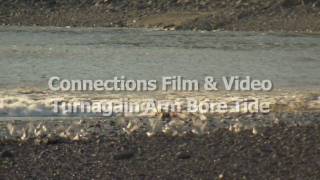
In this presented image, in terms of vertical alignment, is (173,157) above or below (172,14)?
below

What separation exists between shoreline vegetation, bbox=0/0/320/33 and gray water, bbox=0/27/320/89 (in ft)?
12.9

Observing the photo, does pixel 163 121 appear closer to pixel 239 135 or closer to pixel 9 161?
pixel 239 135

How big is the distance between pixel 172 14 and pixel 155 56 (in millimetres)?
17069

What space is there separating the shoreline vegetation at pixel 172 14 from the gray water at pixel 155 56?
3917 millimetres

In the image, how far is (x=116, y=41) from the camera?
88.9 feet

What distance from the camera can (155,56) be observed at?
21.7m

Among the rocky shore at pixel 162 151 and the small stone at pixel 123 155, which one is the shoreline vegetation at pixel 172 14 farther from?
the small stone at pixel 123 155

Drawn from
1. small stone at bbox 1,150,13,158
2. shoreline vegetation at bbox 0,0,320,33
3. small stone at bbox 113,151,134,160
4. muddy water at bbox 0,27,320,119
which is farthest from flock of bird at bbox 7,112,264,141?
shoreline vegetation at bbox 0,0,320,33

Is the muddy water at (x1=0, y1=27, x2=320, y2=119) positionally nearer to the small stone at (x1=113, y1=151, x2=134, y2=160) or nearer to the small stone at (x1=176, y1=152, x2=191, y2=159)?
the small stone at (x1=113, y1=151, x2=134, y2=160)

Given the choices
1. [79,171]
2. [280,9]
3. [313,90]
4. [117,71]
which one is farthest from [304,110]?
[280,9]

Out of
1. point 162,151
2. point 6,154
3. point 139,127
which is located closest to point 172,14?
point 139,127

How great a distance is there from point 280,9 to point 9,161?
1229 inches

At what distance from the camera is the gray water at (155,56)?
17.4 meters

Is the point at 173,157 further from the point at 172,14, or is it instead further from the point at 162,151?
the point at 172,14
